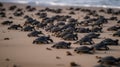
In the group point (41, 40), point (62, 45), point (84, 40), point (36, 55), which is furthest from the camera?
point (41, 40)

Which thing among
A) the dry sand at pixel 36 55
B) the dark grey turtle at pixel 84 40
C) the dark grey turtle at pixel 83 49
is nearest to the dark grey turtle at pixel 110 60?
the dry sand at pixel 36 55

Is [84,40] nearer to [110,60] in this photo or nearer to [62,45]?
[62,45]

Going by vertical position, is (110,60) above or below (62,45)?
above

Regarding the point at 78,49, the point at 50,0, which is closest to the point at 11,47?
the point at 78,49

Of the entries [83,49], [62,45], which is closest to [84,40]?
[62,45]

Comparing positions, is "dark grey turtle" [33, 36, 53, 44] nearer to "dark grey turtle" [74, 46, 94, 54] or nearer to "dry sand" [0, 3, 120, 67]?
"dry sand" [0, 3, 120, 67]

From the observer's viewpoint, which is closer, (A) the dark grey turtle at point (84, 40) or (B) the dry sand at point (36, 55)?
(B) the dry sand at point (36, 55)

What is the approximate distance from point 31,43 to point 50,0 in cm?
2727

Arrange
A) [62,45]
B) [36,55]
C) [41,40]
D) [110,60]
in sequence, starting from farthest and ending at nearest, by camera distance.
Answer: [41,40] → [62,45] → [36,55] → [110,60]

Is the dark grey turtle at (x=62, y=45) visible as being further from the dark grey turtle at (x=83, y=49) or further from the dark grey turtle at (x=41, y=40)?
the dark grey turtle at (x=41, y=40)

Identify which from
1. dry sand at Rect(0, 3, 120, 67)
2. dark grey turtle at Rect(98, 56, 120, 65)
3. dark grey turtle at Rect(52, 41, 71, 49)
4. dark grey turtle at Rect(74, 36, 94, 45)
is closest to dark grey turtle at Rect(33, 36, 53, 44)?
dry sand at Rect(0, 3, 120, 67)

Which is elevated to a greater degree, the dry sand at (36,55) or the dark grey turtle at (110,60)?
the dark grey turtle at (110,60)

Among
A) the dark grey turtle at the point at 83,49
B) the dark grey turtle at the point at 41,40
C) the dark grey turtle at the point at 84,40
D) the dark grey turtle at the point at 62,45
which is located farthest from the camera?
the dark grey turtle at the point at 41,40

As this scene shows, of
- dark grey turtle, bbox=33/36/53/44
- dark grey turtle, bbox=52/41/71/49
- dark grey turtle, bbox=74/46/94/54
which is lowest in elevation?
dark grey turtle, bbox=33/36/53/44
